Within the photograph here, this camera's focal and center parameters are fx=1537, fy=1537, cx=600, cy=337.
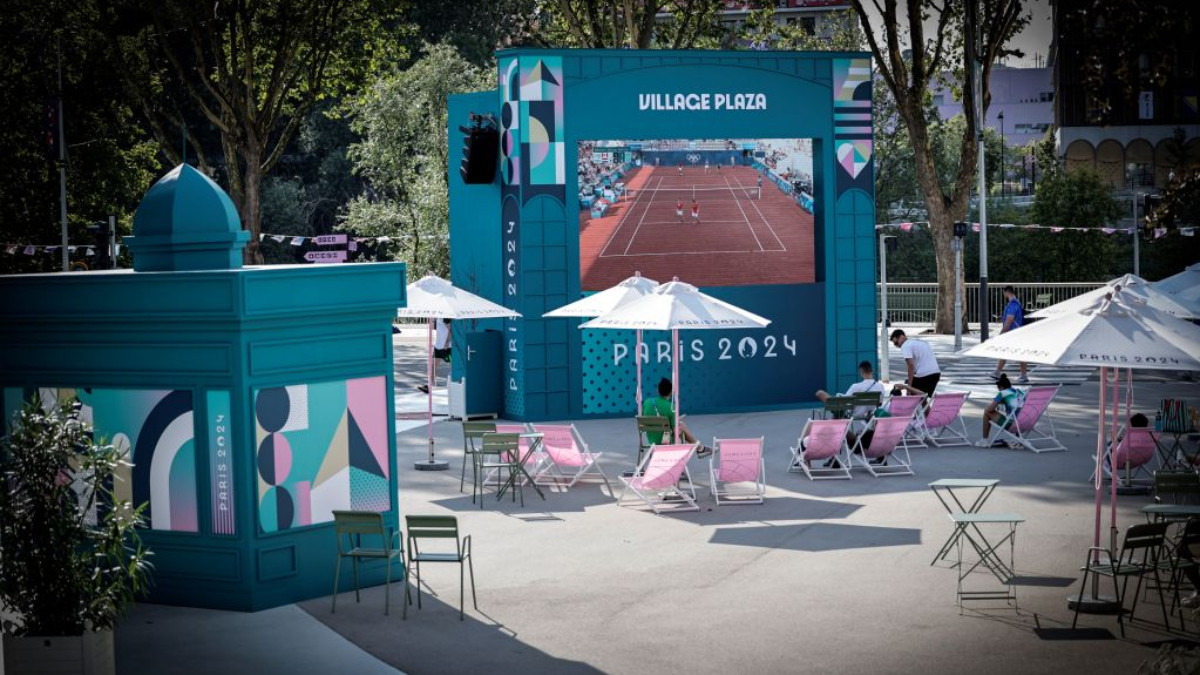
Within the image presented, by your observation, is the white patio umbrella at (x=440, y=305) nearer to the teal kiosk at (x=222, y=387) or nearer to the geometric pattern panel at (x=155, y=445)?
the teal kiosk at (x=222, y=387)

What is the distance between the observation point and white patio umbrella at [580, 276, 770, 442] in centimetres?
1744

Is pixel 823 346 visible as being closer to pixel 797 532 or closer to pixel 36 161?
pixel 797 532

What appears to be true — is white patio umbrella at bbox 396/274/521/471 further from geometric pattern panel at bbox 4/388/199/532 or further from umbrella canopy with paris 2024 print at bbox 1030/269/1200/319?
umbrella canopy with paris 2024 print at bbox 1030/269/1200/319

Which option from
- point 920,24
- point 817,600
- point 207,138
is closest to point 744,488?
point 817,600

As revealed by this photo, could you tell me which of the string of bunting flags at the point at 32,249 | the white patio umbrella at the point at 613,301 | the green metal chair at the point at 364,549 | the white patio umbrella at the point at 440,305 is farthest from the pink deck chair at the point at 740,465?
the string of bunting flags at the point at 32,249

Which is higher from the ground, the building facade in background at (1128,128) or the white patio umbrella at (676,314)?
the building facade in background at (1128,128)

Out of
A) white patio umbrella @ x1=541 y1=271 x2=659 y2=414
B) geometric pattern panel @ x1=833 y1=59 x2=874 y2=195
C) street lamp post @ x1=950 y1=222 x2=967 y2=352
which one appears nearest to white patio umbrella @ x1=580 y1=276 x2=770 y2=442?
white patio umbrella @ x1=541 y1=271 x2=659 y2=414

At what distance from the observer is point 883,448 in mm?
18406

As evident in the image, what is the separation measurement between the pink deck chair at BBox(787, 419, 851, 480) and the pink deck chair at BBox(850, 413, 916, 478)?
0.21 m

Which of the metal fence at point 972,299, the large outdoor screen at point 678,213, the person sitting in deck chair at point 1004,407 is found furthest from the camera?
the metal fence at point 972,299

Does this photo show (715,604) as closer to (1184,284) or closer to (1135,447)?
(1135,447)

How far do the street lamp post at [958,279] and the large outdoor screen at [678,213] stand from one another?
1270 centimetres

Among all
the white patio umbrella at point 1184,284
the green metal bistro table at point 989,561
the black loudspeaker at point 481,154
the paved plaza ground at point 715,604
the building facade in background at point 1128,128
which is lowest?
the paved plaza ground at point 715,604

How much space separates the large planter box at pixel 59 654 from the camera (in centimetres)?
984
